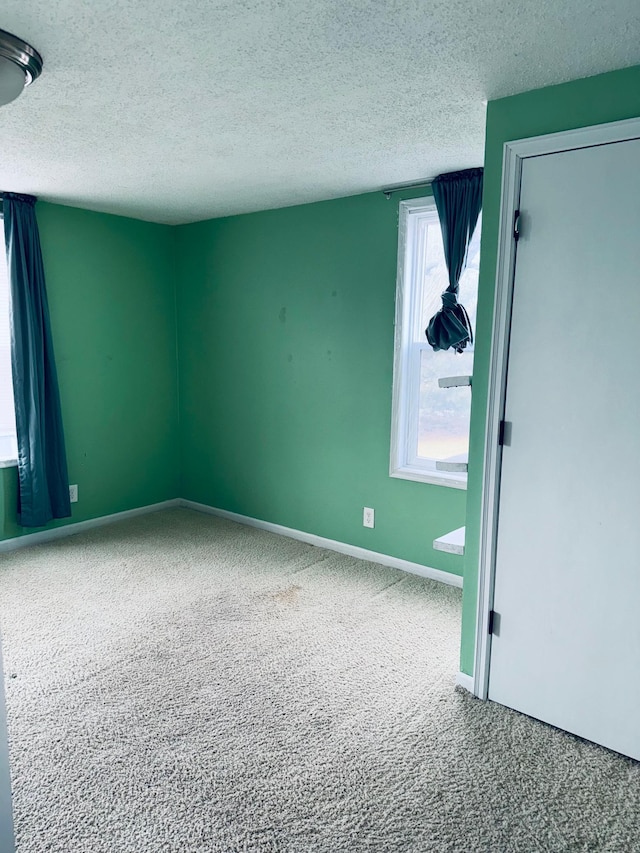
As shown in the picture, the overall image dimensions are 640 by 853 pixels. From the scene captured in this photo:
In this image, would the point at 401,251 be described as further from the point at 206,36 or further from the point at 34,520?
the point at 34,520

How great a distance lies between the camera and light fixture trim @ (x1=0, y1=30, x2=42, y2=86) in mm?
1713

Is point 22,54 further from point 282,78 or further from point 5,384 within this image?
point 5,384

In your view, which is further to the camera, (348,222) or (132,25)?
(348,222)

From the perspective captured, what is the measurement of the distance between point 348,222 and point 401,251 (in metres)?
0.44

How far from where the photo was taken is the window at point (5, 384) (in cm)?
387

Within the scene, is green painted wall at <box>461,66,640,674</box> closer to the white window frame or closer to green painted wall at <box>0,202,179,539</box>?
the white window frame

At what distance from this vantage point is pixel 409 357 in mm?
3594

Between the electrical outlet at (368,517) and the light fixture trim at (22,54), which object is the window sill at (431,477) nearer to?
the electrical outlet at (368,517)

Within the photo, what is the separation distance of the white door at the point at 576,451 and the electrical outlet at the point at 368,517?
154cm

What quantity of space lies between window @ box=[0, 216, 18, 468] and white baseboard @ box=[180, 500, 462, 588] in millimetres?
1456

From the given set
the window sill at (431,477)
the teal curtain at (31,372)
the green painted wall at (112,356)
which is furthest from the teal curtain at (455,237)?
the teal curtain at (31,372)

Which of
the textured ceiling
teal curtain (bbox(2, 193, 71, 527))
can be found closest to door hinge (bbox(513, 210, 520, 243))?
the textured ceiling

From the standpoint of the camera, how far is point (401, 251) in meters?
3.47

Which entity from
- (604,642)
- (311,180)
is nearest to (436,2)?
(311,180)
